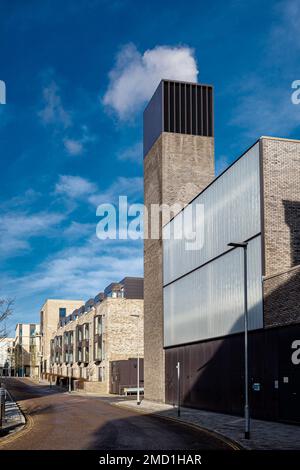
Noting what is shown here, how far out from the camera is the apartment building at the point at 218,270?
3030 centimetres

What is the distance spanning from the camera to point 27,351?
187 m

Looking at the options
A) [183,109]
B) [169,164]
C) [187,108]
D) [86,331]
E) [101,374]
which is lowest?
[101,374]

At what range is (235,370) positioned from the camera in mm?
33875

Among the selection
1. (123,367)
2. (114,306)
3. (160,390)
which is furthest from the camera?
(114,306)

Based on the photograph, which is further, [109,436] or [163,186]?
[163,186]

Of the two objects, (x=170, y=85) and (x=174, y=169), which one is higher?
(x=170, y=85)

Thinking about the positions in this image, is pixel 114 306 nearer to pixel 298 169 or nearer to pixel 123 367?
pixel 123 367

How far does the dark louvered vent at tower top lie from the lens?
170ft

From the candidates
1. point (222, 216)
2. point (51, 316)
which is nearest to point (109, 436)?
point (222, 216)

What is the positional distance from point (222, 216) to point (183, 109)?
17.7 meters

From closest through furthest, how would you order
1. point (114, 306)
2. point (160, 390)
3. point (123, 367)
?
point (160, 390), point (123, 367), point (114, 306)

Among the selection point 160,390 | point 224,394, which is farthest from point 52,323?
point 224,394

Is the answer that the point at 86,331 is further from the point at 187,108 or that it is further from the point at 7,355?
the point at 187,108

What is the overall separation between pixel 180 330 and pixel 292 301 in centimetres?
1708
